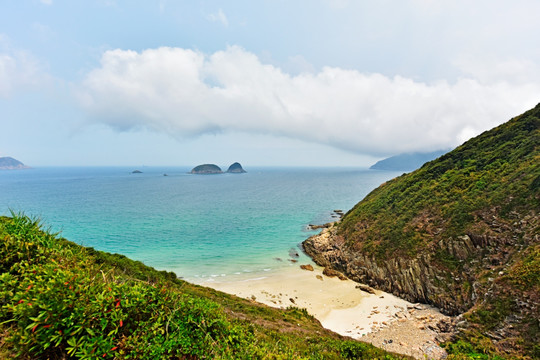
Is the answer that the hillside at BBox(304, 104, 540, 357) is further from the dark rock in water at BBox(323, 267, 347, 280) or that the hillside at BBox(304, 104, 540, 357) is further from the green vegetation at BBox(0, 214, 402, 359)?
the green vegetation at BBox(0, 214, 402, 359)

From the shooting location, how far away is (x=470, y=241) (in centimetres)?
2402

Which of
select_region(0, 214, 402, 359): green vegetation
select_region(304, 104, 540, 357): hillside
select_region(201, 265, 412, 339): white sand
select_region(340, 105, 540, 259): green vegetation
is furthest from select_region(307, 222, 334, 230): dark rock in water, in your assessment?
select_region(0, 214, 402, 359): green vegetation

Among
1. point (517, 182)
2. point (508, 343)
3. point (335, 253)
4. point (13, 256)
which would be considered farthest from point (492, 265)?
point (13, 256)

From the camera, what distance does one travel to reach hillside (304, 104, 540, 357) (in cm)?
1638

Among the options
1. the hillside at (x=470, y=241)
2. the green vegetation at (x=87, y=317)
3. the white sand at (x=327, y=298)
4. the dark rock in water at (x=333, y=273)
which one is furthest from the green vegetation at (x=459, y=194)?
the green vegetation at (x=87, y=317)

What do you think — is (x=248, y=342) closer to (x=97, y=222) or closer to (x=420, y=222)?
(x=420, y=222)

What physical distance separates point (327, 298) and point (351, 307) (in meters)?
3.00

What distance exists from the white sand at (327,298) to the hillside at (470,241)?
314 centimetres

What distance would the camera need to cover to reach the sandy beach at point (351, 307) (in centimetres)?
1925

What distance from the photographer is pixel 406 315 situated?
75.6 feet

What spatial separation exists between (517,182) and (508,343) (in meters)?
19.8

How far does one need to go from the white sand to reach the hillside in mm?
3144

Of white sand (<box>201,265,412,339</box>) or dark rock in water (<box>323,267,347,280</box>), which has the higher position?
dark rock in water (<box>323,267,347,280</box>)

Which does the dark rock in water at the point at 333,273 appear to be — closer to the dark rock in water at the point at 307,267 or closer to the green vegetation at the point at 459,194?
the dark rock in water at the point at 307,267
